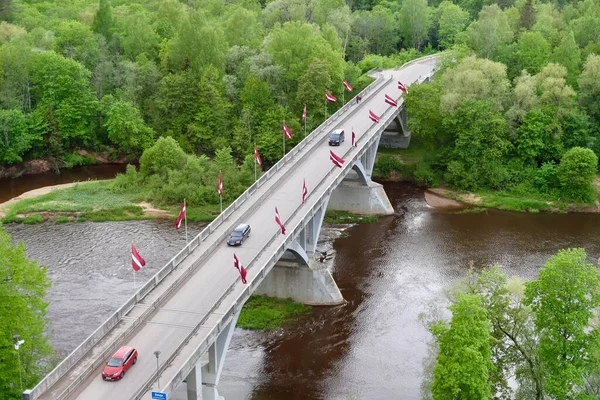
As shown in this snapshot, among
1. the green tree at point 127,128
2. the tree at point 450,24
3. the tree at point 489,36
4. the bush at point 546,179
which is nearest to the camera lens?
the bush at point 546,179

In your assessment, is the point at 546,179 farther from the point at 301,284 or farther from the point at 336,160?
the point at 301,284

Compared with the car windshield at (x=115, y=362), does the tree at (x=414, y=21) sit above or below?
above

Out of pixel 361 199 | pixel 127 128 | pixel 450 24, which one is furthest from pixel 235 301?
pixel 450 24

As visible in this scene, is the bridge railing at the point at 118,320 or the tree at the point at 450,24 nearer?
the bridge railing at the point at 118,320

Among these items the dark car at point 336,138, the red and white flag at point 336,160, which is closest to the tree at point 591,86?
the dark car at point 336,138

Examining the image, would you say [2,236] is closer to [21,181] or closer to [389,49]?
[21,181]

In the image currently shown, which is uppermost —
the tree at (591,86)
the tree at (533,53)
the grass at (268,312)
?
the tree at (533,53)

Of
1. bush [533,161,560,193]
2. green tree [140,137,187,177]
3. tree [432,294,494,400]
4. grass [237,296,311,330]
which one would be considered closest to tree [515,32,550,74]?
bush [533,161,560,193]

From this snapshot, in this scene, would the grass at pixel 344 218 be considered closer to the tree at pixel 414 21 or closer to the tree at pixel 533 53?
the tree at pixel 533 53
